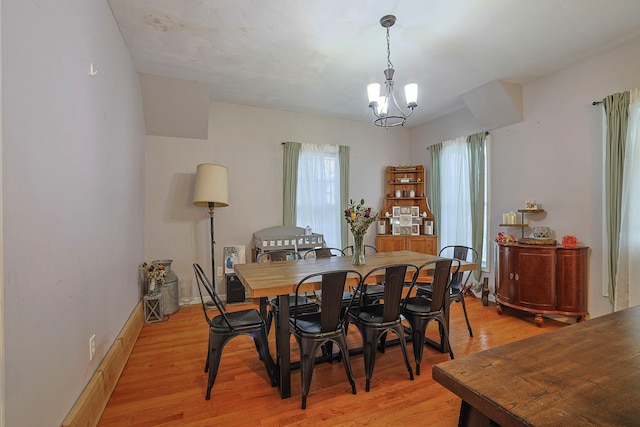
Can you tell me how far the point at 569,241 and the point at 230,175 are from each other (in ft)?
14.1

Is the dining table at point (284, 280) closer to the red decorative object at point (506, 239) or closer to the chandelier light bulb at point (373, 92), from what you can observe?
the red decorative object at point (506, 239)

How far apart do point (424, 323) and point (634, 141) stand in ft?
8.76

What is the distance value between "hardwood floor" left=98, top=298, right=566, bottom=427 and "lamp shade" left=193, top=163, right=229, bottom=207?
163 cm

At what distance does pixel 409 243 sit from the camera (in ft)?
16.1

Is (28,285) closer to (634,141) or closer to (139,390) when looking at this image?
(139,390)

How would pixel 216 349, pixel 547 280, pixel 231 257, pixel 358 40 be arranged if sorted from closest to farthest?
pixel 216 349 → pixel 358 40 → pixel 547 280 → pixel 231 257

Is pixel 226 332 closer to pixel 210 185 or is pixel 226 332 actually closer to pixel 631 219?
pixel 210 185

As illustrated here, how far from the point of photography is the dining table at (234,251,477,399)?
6.56 ft

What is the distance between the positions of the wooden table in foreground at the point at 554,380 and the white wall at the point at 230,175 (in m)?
3.84

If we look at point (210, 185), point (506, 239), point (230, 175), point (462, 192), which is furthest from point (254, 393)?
point (462, 192)

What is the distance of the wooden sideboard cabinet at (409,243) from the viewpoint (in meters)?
4.82

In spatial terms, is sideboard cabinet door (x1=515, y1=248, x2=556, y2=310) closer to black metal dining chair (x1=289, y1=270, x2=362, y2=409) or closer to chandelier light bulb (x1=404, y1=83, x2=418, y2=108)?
chandelier light bulb (x1=404, y1=83, x2=418, y2=108)

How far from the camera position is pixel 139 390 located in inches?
84.0

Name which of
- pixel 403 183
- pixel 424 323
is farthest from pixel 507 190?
pixel 424 323
